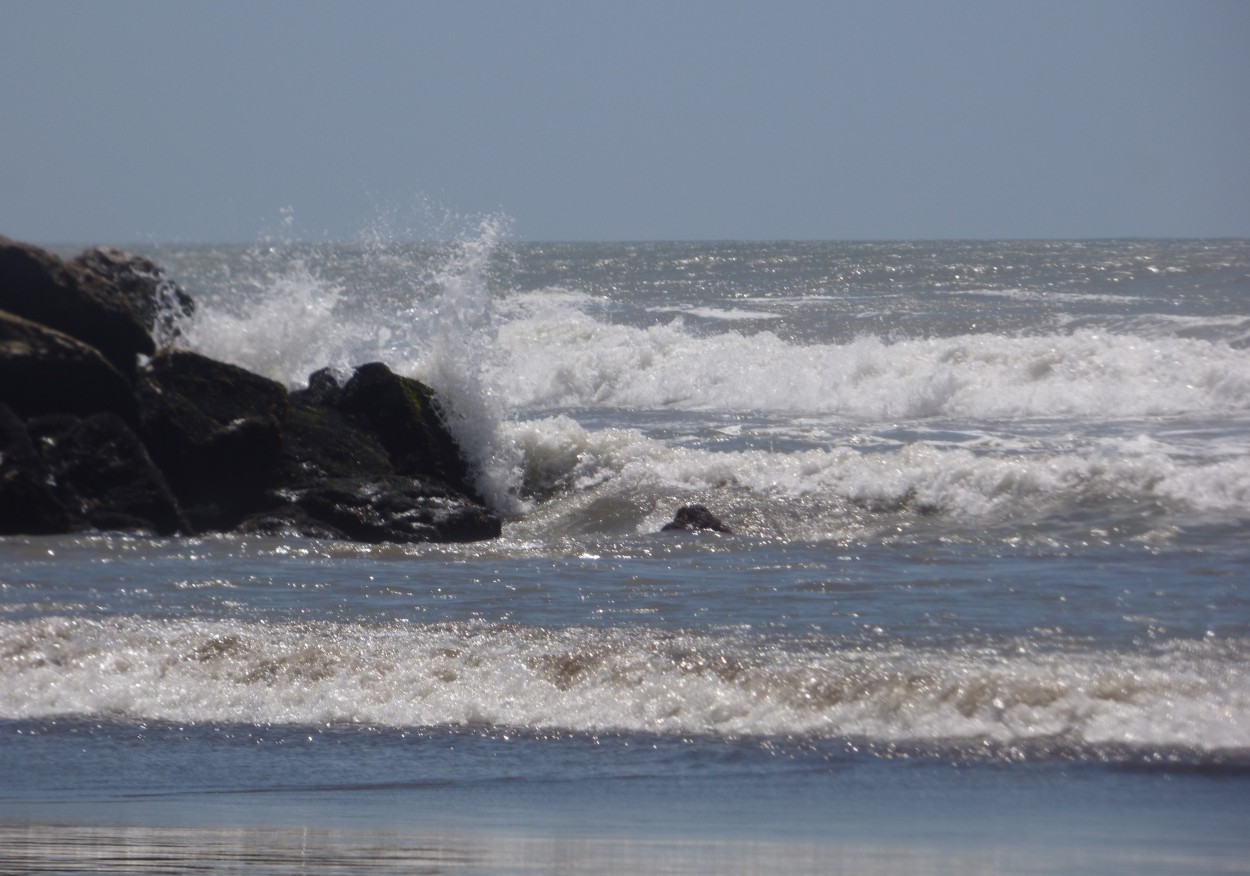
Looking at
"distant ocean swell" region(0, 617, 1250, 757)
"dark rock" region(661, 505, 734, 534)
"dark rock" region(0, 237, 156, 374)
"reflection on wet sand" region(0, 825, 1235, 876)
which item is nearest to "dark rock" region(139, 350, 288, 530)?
"dark rock" region(0, 237, 156, 374)

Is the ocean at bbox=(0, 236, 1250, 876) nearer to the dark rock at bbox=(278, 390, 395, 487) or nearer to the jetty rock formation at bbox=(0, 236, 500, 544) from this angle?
the jetty rock formation at bbox=(0, 236, 500, 544)

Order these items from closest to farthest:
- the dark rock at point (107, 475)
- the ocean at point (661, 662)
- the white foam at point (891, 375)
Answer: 1. the ocean at point (661, 662)
2. the dark rock at point (107, 475)
3. the white foam at point (891, 375)

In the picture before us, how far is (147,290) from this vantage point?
13.6 metres

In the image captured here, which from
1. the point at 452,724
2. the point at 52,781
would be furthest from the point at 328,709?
the point at 52,781

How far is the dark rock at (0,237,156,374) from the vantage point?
11.6 meters

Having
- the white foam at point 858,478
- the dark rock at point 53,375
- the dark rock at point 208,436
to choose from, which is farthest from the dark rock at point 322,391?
the white foam at point 858,478

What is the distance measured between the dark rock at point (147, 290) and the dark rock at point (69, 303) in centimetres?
98

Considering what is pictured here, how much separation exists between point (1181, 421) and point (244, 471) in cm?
998

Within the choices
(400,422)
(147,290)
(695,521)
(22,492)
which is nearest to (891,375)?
(400,422)

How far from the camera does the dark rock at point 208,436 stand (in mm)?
11180

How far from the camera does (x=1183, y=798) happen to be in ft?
15.9

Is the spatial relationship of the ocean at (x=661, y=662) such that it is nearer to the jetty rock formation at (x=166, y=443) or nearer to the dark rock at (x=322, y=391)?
the jetty rock formation at (x=166, y=443)

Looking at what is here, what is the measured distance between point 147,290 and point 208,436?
3.03m

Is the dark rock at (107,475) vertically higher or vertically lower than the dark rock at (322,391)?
lower
